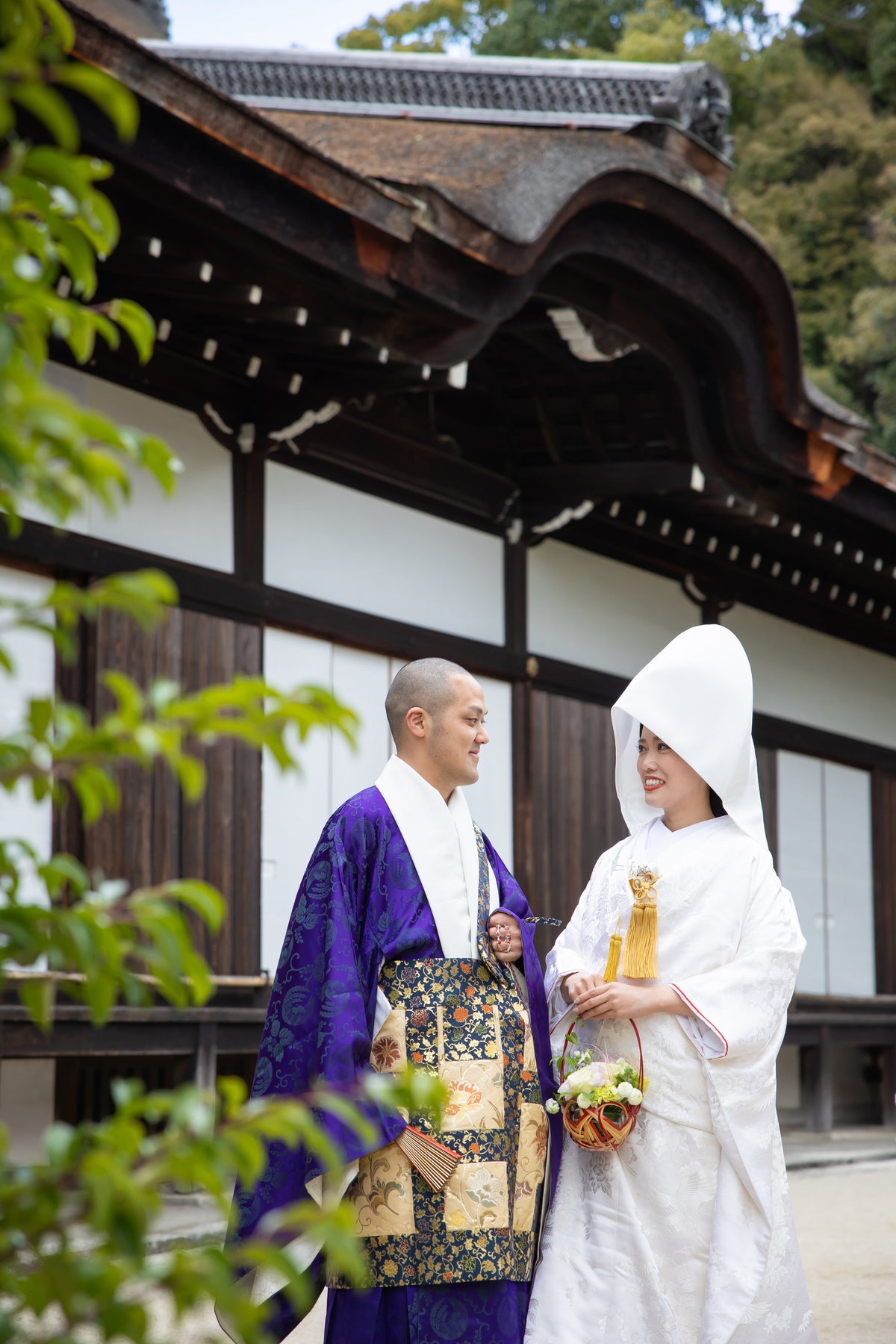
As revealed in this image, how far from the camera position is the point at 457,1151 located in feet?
9.53

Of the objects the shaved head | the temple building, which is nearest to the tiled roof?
the temple building

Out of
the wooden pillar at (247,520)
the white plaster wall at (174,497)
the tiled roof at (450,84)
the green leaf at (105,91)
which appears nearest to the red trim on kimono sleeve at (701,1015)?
the green leaf at (105,91)

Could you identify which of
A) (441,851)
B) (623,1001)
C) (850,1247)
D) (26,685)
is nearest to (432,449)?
(26,685)

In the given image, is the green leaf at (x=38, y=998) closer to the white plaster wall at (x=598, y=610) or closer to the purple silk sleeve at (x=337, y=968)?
the purple silk sleeve at (x=337, y=968)

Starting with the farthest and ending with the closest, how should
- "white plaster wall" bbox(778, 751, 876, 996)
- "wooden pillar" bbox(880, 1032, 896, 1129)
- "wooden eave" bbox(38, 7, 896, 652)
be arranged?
"wooden pillar" bbox(880, 1032, 896, 1129), "white plaster wall" bbox(778, 751, 876, 996), "wooden eave" bbox(38, 7, 896, 652)

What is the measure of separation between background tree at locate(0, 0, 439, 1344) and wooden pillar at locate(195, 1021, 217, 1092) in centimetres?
492

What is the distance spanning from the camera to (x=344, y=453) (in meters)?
6.71

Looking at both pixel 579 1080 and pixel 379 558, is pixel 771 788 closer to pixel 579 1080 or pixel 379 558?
pixel 379 558

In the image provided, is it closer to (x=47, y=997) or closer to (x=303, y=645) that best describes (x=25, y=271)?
(x=47, y=997)

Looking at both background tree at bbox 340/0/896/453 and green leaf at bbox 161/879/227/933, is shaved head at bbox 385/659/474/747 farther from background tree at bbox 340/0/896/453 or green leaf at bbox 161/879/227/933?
background tree at bbox 340/0/896/453

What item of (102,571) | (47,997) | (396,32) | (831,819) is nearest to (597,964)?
(47,997)

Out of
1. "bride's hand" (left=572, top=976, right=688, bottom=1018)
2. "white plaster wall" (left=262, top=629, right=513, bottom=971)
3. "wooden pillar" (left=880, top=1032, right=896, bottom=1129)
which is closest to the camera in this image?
"bride's hand" (left=572, top=976, right=688, bottom=1018)

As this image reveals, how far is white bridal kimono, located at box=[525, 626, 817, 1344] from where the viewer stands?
2.96 metres

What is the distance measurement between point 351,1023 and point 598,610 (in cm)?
575
